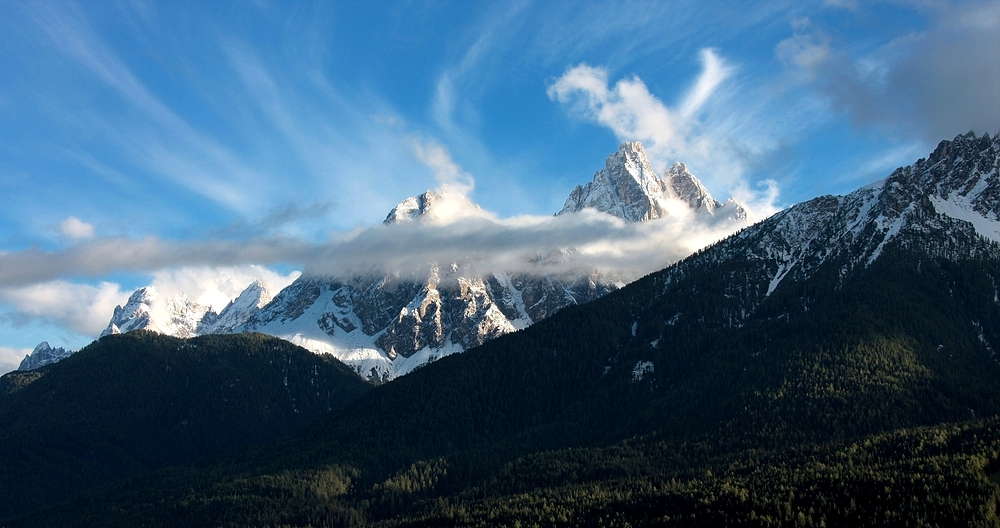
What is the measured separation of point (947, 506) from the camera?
156 metres

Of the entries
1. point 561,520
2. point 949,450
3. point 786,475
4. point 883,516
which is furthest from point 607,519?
point 949,450

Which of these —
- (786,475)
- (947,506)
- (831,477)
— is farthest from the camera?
(786,475)

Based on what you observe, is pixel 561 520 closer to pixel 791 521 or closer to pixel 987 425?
pixel 791 521

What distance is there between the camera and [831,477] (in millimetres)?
178375

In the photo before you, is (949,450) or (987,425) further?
(987,425)

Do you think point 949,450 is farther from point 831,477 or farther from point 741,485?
point 741,485

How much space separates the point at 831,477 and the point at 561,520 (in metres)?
57.3

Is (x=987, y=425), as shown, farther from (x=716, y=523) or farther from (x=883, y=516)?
(x=716, y=523)

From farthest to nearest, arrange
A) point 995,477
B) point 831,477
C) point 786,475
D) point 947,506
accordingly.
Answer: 1. point 786,475
2. point 831,477
3. point 995,477
4. point 947,506

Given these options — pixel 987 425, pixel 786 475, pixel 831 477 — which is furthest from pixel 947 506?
pixel 987 425

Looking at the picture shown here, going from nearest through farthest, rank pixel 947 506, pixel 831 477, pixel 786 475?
pixel 947 506 → pixel 831 477 → pixel 786 475

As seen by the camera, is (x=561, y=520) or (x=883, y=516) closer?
(x=883, y=516)

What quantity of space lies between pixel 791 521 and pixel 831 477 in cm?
1851

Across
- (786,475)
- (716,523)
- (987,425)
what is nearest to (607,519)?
(716,523)
